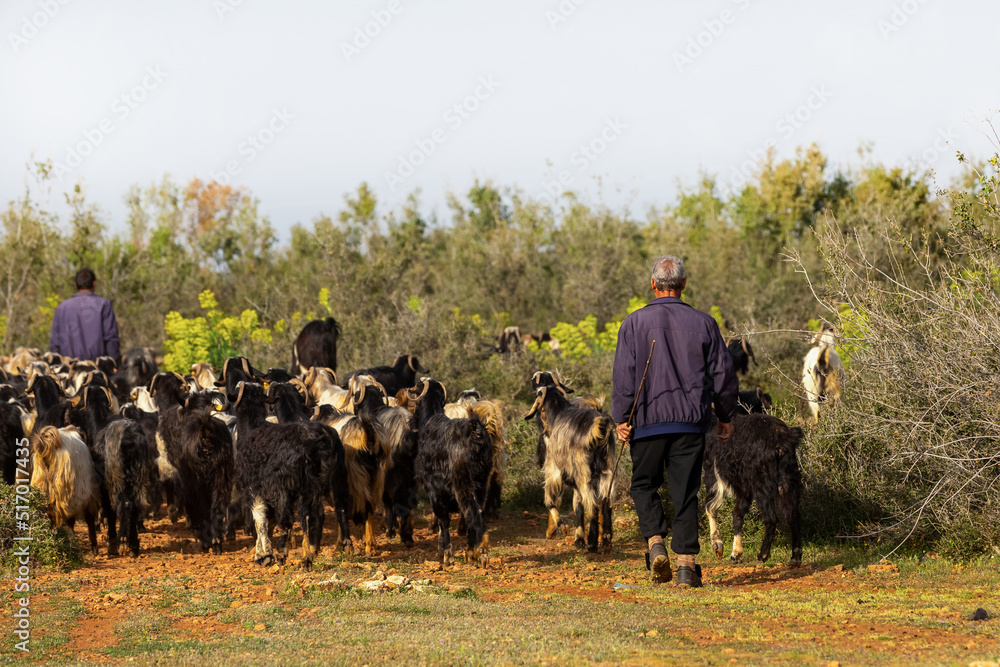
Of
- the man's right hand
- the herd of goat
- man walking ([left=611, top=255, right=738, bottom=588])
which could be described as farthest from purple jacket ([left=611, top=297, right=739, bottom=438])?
the herd of goat

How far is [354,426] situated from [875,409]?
4.69 meters

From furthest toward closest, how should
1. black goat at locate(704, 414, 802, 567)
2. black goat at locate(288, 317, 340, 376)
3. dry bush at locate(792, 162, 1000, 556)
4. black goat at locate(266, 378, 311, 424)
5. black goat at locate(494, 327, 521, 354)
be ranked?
black goat at locate(494, 327, 521, 354), black goat at locate(288, 317, 340, 376), black goat at locate(266, 378, 311, 424), black goat at locate(704, 414, 802, 567), dry bush at locate(792, 162, 1000, 556)

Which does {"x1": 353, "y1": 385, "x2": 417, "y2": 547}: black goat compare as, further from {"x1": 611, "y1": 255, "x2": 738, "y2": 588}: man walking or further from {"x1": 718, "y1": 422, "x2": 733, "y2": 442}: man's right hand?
{"x1": 718, "y1": 422, "x2": 733, "y2": 442}: man's right hand

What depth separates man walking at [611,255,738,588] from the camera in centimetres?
682

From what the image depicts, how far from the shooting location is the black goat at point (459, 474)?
865 centimetres

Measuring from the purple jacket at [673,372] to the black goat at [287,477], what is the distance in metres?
2.85

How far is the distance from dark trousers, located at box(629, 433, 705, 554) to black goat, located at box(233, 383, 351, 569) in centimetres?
288

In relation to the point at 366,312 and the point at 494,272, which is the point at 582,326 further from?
the point at 494,272

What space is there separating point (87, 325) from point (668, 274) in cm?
897

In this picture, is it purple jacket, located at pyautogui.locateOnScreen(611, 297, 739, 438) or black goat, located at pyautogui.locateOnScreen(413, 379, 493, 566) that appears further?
black goat, located at pyautogui.locateOnScreen(413, 379, 493, 566)

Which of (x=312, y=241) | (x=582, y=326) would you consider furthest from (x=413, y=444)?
(x=312, y=241)

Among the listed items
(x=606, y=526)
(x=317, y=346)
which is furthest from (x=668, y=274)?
(x=317, y=346)

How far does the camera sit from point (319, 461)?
847 cm

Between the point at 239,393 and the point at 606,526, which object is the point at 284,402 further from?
the point at 606,526
